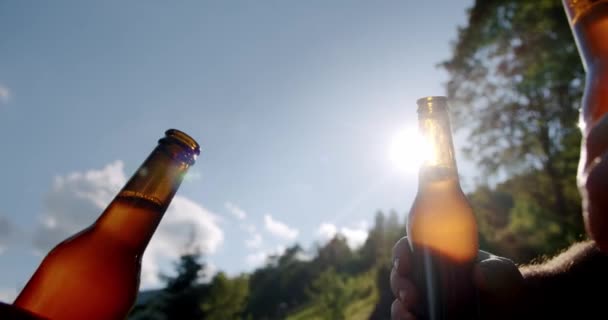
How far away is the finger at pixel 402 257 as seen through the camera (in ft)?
5.24

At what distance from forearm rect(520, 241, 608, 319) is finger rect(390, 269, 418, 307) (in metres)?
0.68

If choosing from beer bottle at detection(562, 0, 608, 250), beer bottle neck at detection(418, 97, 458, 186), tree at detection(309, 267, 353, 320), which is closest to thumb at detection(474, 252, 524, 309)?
beer bottle neck at detection(418, 97, 458, 186)

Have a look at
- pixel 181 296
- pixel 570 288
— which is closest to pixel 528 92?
pixel 570 288

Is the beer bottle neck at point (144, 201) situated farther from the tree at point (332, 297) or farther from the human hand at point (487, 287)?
the tree at point (332, 297)

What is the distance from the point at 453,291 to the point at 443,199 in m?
0.38

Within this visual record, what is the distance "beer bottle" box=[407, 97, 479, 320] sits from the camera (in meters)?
1.37

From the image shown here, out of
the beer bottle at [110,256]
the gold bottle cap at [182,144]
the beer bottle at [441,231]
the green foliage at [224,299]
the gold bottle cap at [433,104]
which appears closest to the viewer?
the beer bottle at [110,256]

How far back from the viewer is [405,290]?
1571 millimetres

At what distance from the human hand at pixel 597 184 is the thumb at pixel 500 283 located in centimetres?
93

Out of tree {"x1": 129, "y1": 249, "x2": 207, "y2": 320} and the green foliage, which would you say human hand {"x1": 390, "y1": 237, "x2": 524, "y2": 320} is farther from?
tree {"x1": 129, "y1": 249, "x2": 207, "y2": 320}

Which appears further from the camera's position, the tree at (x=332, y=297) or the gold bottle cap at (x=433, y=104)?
the tree at (x=332, y=297)

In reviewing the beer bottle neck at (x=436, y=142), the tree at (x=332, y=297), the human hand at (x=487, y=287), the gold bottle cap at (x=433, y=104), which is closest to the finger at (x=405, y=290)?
the human hand at (x=487, y=287)

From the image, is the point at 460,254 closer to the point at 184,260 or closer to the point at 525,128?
the point at 525,128

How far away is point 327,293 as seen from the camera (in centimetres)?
2612
